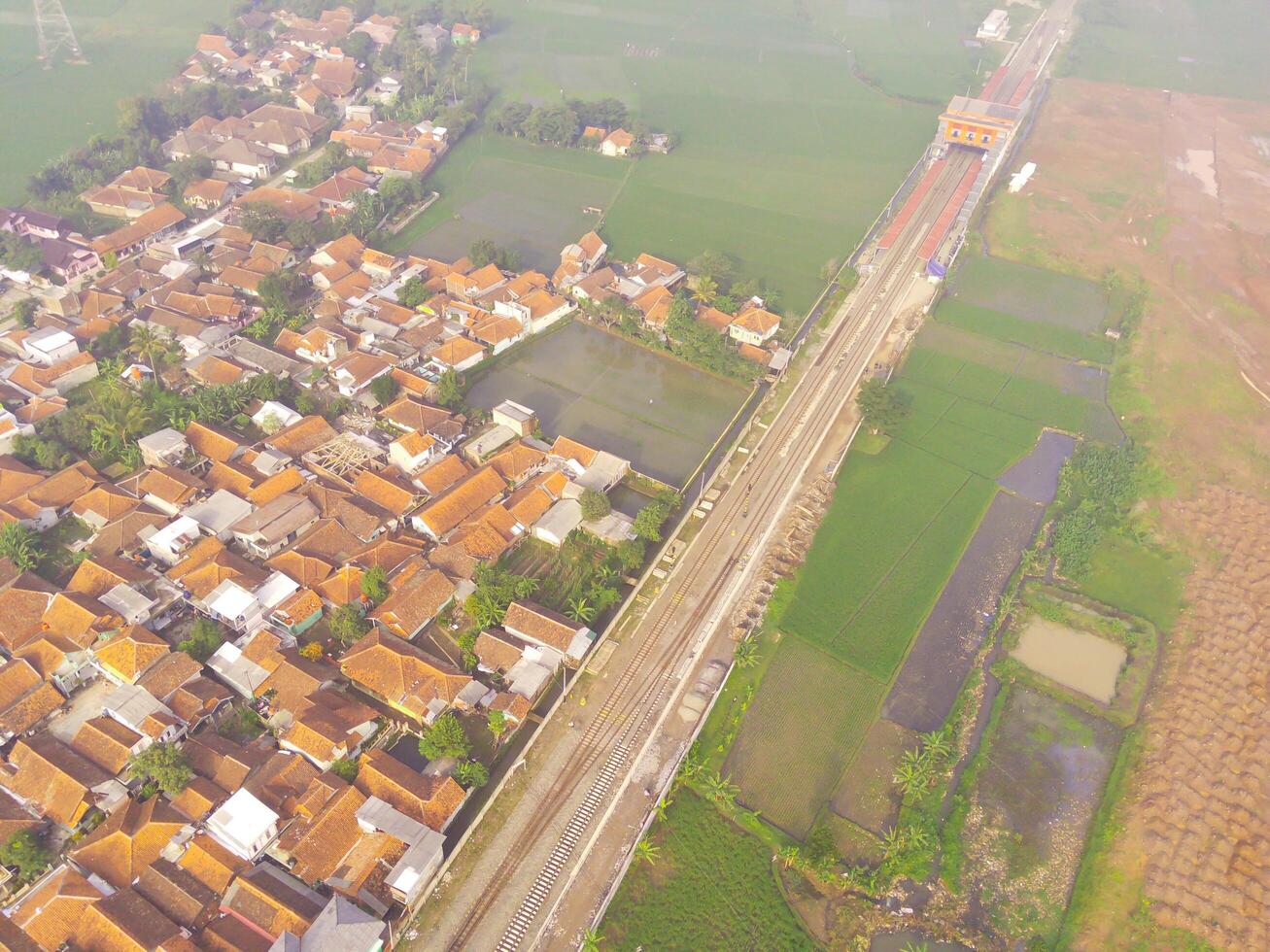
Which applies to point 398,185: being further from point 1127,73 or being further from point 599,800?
point 1127,73

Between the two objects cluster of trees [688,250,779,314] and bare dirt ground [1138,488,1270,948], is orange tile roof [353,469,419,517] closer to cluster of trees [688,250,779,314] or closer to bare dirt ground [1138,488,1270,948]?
cluster of trees [688,250,779,314]

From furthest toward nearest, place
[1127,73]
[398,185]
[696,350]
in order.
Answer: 1. [1127,73]
2. [398,185]
3. [696,350]

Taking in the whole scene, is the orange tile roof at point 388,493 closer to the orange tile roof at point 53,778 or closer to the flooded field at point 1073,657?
the orange tile roof at point 53,778

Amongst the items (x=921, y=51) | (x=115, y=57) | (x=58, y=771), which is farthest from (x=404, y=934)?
(x=921, y=51)

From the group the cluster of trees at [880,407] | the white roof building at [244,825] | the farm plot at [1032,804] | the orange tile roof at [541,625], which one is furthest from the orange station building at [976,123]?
the white roof building at [244,825]

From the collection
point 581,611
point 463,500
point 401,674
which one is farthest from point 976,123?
point 401,674
